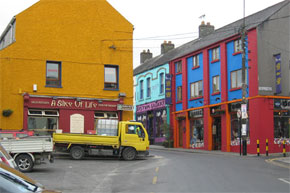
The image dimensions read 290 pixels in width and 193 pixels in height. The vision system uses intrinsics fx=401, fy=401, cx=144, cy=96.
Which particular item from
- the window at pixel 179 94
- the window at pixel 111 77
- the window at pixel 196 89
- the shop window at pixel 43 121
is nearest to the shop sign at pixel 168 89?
the window at pixel 179 94

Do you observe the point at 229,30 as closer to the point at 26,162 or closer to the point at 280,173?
the point at 280,173

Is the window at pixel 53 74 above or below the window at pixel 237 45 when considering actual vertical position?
below

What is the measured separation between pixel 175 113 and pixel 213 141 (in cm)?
698

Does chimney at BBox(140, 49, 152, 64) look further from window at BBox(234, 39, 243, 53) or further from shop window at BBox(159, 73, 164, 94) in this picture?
window at BBox(234, 39, 243, 53)

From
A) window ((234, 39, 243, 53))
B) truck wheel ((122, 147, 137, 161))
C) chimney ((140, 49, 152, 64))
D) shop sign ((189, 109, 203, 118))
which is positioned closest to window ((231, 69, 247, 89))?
window ((234, 39, 243, 53))

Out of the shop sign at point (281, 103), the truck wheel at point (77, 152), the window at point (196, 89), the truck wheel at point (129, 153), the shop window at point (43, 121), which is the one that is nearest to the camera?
the truck wheel at point (77, 152)

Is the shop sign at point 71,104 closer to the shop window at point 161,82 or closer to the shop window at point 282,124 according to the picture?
the shop window at point 282,124

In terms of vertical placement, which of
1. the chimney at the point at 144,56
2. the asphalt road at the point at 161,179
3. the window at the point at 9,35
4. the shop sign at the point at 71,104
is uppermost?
the chimney at the point at 144,56

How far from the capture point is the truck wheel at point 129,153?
22.5 m

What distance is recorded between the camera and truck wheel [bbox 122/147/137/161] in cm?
2248

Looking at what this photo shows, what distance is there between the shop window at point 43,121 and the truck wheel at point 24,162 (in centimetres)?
937

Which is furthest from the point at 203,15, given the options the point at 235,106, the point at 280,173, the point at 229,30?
the point at 280,173

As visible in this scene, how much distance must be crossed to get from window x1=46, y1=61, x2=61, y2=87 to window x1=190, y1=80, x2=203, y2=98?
1407cm

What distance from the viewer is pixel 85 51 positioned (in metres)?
27.5
